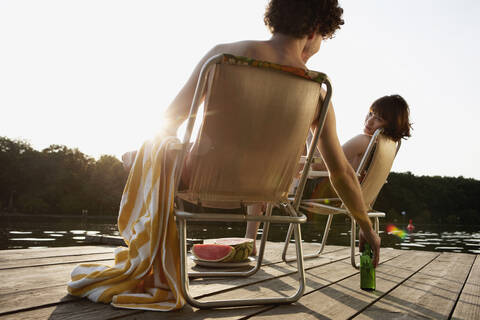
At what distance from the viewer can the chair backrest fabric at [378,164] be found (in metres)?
3.00

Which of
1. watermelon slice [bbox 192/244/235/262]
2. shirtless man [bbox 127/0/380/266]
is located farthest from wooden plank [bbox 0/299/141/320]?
watermelon slice [bbox 192/244/235/262]

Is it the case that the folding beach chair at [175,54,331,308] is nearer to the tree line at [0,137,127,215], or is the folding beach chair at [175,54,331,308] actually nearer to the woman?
the woman

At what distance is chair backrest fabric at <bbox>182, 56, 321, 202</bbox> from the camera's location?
1.58 m

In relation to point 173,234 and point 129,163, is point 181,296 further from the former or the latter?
point 129,163

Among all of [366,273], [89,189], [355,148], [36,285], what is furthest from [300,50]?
[89,189]

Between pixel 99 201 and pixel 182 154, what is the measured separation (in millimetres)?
65667

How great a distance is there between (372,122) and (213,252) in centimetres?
172

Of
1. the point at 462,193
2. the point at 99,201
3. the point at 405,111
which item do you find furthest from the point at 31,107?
the point at 462,193

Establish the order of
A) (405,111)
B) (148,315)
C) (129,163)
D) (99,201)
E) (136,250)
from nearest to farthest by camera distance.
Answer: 1. (148,315)
2. (136,250)
3. (129,163)
4. (405,111)
5. (99,201)

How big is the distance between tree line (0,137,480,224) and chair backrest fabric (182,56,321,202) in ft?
204

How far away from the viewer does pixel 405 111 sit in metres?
3.12

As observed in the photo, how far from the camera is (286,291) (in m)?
2.16

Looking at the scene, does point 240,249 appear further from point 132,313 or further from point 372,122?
point 372,122

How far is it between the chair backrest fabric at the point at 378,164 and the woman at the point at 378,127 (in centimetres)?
8
